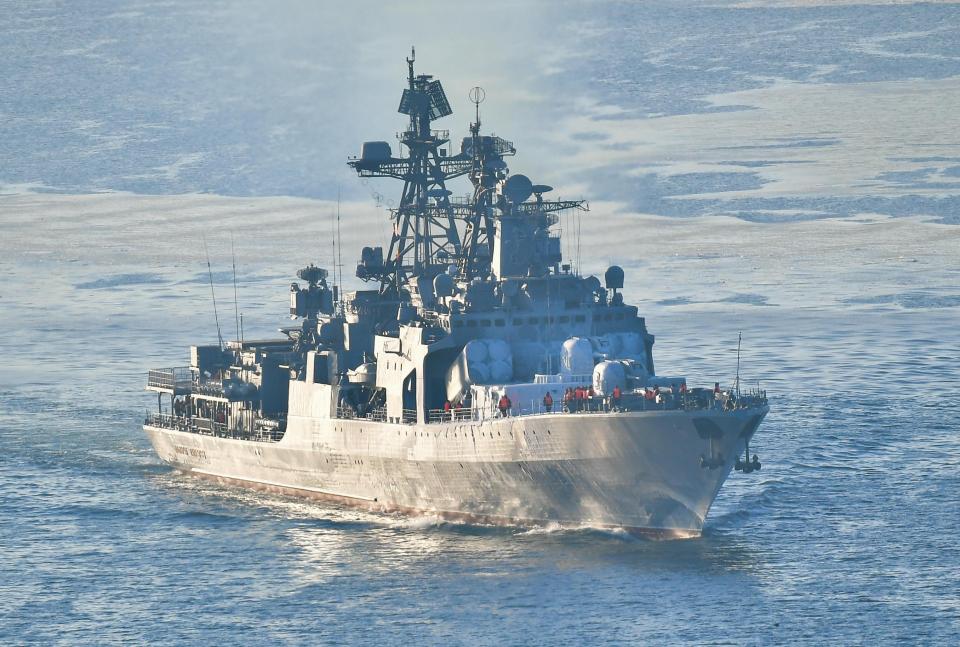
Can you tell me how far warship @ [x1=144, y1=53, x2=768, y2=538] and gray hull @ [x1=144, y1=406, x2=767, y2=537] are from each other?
0.19 ft

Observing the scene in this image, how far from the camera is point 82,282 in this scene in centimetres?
12700

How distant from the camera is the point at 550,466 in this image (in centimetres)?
5747

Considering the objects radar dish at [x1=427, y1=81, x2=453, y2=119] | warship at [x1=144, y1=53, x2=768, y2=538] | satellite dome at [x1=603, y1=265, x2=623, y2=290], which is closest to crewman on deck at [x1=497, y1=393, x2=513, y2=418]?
warship at [x1=144, y1=53, x2=768, y2=538]

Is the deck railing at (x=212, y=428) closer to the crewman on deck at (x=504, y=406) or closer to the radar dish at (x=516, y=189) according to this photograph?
the radar dish at (x=516, y=189)

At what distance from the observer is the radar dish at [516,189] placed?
64.6 m

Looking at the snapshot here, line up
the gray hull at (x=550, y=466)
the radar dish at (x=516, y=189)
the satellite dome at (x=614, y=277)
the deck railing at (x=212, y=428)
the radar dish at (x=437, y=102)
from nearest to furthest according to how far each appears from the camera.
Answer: the gray hull at (x=550, y=466) < the satellite dome at (x=614, y=277) < the radar dish at (x=516, y=189) < the deck railing at (x=212, y=428) < the radar dish at (x=437, y=102)

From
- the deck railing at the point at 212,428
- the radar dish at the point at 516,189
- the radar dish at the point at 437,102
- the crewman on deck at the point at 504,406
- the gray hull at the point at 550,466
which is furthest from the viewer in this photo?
the radar dish at the point at 437,102

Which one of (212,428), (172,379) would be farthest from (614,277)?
(172,379)

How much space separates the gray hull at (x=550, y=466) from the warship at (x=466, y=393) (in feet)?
0.19

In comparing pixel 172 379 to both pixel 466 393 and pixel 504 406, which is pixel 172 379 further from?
pixel 504 406

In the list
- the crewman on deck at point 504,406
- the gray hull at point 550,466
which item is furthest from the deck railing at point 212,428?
the crewman on deck at point 504,406

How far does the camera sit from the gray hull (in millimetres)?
55656

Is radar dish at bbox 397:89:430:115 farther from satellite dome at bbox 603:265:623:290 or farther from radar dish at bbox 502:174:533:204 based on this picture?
satellite dome at bbox 603:265:623:290

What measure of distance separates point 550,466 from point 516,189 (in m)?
11.4
